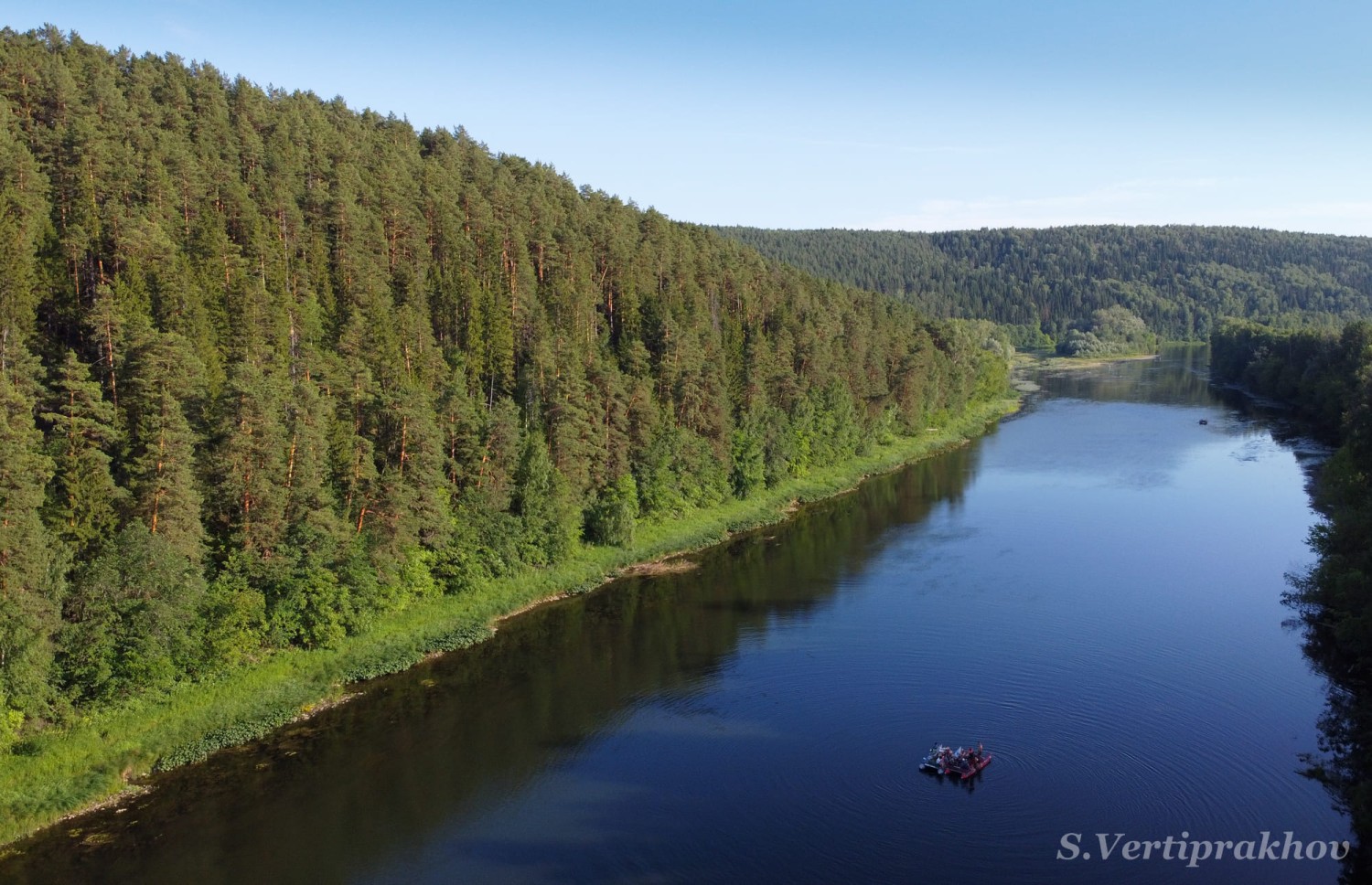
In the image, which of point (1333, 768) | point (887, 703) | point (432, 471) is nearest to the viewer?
point (1333, 768)

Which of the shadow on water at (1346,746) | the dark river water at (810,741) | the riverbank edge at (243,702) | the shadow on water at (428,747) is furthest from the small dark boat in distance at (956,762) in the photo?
the riverbank edge at (243,702)

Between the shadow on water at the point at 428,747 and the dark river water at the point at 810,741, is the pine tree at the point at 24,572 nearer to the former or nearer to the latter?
the shadow on water at the point at 428,747

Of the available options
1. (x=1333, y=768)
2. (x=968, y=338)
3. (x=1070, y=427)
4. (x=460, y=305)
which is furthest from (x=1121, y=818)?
(x=968, y=338)

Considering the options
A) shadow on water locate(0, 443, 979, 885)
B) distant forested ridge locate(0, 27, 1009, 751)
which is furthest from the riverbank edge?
distant forested ridge locate(0, 27, 1009, 751)

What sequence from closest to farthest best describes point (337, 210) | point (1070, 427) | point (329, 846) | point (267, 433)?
1. point (329, 846)
2. point (267, 433)
3. point (337, 210)
4. point (1070, 427)

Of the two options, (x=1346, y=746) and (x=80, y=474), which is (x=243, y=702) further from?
(x=1346, y=746)

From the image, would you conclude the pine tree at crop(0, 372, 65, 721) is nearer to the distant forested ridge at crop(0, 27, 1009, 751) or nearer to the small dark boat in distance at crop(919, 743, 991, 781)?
the distant forested ridge at crop(0, 27, 1009, 751)

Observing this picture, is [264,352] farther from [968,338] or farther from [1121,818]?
[968,338]
